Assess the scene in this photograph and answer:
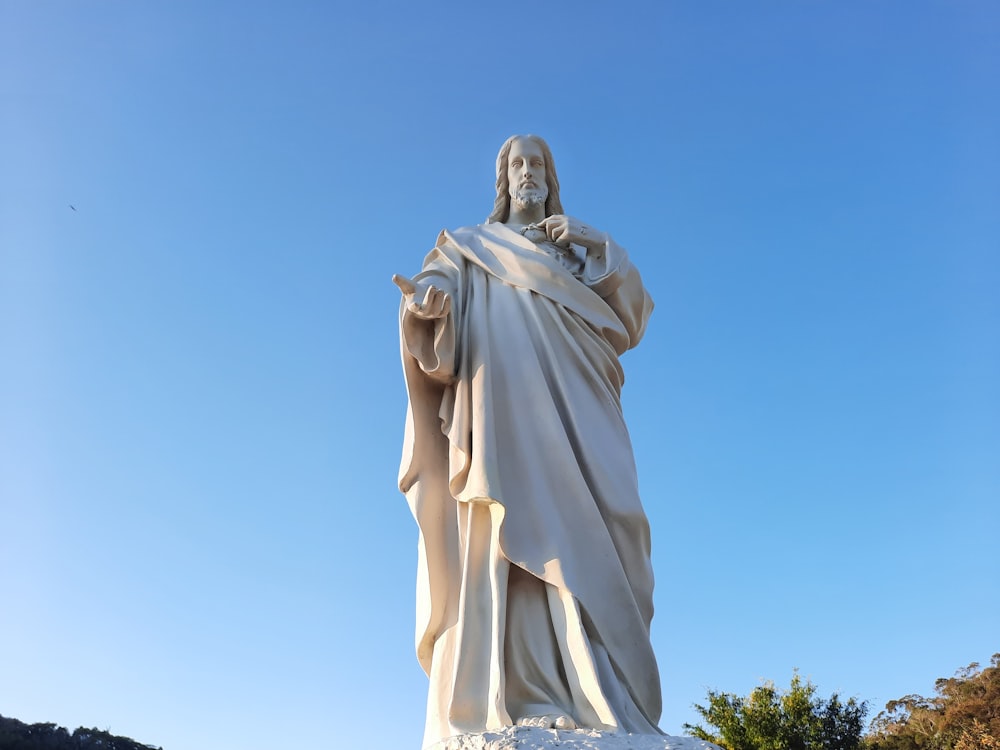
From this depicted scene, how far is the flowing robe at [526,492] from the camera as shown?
529cm

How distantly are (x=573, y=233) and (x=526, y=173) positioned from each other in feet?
2.35

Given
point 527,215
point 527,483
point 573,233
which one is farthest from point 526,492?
point 527,215

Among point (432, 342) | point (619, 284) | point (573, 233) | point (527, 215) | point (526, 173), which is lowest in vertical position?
point (432, 342)

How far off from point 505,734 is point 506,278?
3.01 metres

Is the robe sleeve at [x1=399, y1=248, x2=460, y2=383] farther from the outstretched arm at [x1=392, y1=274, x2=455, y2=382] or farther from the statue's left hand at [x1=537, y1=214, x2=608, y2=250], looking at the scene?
the statue's left hand at [x1=537, y1=214, x2=608, y2=250]

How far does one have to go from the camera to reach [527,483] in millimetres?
5785

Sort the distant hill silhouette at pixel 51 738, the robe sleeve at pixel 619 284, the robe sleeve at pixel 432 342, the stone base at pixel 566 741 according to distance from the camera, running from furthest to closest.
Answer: the distant hill silhouette at pixel 51 738 < the robe sleeve at pixel 619 284 < the robe sleeve at pixel 432 342 < the stone base at pixel 566 741

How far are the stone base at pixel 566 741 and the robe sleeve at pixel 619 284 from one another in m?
2.89

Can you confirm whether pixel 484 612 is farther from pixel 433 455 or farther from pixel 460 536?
pixel 433 455

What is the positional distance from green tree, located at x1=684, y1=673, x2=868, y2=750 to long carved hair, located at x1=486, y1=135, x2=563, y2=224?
14792 mm

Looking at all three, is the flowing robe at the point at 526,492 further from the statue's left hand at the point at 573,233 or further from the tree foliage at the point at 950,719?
the tree foliage at the point at 950,719

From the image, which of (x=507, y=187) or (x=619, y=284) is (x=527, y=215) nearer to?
(x=507, y=187)

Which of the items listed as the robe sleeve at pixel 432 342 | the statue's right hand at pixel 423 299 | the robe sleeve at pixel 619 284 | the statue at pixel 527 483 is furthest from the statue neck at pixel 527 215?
the statue's right hand at pixel 423 299

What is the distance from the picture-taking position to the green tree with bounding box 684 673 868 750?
1983 centimetres
